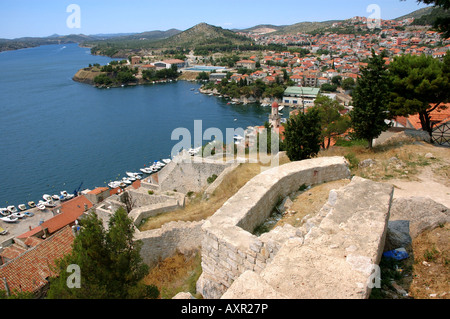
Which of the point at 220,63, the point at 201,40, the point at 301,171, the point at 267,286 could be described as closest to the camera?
the point at 267,286

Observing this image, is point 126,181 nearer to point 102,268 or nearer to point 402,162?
point 102,268

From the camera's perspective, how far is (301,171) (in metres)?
7.95

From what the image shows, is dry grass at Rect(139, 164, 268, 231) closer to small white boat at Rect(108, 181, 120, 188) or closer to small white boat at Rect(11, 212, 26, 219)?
small white boat at Rect(108, 181, 120, 188)

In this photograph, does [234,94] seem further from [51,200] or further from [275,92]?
[51,200]

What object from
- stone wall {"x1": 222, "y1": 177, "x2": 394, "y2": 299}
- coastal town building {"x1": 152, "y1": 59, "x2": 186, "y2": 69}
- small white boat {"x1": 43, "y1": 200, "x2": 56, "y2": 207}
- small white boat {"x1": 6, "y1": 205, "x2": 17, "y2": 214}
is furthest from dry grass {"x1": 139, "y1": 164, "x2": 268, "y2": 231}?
coastal town building {"x1": 152, "y1": 59, "x2": 186, "y2": 69}

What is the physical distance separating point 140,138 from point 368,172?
123ft

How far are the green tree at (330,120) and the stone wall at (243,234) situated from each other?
26.6 ft

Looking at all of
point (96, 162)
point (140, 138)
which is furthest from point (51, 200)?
point (140, 138)

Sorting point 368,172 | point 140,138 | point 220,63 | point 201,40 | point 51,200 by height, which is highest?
point 201,40

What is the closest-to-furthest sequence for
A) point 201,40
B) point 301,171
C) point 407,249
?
point 407,249
point 301,171
point 201,40

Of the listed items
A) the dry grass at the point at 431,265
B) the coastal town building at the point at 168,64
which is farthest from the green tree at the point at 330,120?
the coastal town building at the point at 168,64

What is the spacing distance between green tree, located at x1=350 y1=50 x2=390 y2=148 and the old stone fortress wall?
13.0ft

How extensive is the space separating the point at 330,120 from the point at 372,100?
4.50 m

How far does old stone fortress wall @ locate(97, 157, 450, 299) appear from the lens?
3.50 meters
